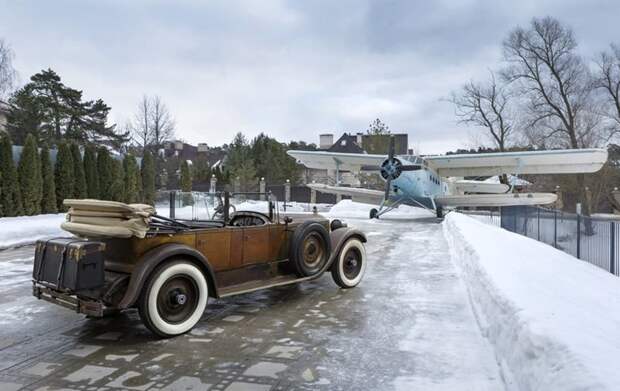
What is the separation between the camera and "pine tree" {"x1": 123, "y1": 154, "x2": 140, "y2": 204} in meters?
22.1

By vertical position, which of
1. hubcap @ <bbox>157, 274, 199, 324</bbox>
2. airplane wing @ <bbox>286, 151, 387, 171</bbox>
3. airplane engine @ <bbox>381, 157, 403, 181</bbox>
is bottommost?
hubcap @ <bbox>157, 274, 199, 324</bbox>

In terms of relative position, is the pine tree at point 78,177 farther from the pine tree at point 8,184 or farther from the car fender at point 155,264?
the car fender at point 155,264

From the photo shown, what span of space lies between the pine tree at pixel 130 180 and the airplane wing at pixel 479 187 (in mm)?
19327

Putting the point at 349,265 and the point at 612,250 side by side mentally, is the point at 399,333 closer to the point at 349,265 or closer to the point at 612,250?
the point at 349,265

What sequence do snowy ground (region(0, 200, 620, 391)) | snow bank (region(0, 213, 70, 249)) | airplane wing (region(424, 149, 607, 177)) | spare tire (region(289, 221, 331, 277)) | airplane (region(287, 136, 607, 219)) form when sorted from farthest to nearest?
1. airplane (region(287, 136, 607, 219))
2. airplane wing (region(424, 149, 607, 177))
3. snow bank (region(0, 213, 70, 249))
4. spare tire (region(289, 221, 331, 277))
5. snowy ground (region(0, 200, 620, 391))

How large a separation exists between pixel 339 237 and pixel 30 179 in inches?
582

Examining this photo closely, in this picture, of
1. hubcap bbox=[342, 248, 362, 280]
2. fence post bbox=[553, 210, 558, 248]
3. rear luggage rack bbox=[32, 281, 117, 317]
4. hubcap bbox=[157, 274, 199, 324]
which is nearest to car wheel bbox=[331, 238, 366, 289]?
hubcap bbox=[342, 248, 362, 280]

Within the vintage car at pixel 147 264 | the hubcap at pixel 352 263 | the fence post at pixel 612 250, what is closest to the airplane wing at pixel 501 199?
the fence post at pixel 612 250

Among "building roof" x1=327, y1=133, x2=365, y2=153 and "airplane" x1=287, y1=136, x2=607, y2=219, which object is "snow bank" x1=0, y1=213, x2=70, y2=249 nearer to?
"airplane" x1=287, y1=136, x2=607, y2=219

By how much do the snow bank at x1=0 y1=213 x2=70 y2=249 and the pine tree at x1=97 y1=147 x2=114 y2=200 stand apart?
13.5 feet

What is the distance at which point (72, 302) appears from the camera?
4.38 meters

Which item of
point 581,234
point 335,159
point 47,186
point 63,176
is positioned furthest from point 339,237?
point 335,159

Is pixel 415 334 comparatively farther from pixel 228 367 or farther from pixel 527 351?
pixel 228 367

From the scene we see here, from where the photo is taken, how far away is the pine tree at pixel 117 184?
20.7 m
